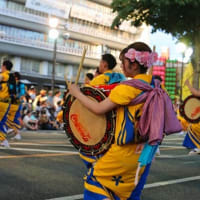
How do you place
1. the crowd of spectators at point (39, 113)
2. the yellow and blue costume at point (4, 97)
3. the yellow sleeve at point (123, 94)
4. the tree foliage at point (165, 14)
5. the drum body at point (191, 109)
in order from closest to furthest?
the yellow sleeve at point (123, 94), the drum body at point (191, 109), the yellow and blue costume at point (4, 97), the crowd of spectators at point (39, 113), the tree foliage at point (165, 14)

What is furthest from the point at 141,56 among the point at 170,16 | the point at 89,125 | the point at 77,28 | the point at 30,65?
the point at 77,28

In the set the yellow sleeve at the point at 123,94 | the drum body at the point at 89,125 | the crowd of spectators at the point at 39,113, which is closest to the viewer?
the yellow sleeve at the point at 123,94

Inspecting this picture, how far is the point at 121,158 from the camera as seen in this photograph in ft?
10.1

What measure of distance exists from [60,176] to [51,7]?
40106mm

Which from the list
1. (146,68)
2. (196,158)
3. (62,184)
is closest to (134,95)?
(146,68)

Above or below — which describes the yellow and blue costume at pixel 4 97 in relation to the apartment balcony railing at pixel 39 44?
below

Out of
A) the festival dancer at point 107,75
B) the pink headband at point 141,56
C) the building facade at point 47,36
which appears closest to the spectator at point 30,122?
the festival dancer at point 107,75

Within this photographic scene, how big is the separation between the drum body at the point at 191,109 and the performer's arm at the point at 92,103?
6294mm

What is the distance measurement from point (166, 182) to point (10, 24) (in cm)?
3930

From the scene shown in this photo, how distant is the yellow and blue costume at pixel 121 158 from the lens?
304 centimetres

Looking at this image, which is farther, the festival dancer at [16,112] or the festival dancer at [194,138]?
the festival dancer at [16,112]

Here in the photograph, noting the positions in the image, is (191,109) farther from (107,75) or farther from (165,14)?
(165,14)

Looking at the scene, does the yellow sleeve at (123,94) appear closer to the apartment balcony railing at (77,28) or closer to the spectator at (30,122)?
the spectator at (30,122)

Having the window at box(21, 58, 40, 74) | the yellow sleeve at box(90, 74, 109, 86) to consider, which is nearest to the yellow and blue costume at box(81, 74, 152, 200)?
the yellow sleeve at box(90, 74, 109, 86)
